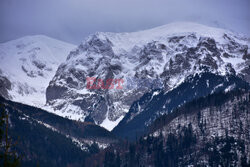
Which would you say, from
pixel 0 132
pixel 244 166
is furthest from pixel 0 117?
pixel 244 166

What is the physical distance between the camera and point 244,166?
199375 millimetres

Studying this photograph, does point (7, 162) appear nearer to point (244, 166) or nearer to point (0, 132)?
point (0, 132)

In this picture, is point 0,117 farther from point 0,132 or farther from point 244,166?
point 244,166

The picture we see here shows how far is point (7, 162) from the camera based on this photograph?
186ft

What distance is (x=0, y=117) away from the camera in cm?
5641

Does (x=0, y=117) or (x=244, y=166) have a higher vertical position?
(x=244, y=166)

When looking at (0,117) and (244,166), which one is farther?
(244,166)

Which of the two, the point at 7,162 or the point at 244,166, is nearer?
the point at 7,162

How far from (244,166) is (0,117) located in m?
158

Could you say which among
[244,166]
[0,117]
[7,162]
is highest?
[244,166]

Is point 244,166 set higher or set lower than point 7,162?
higher

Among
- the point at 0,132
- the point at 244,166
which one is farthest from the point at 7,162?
Result: the point at 244,166

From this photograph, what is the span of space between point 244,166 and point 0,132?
15655 centimetres

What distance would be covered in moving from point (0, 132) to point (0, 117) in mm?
1984
